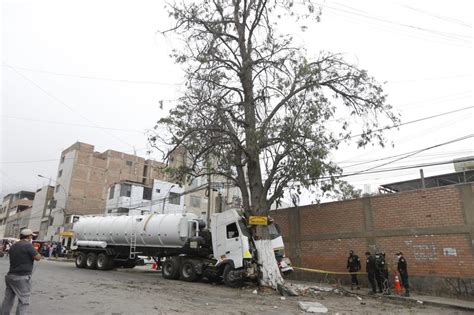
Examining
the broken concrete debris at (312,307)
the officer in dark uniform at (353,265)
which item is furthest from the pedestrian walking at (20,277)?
the officer in dark uniform at (353,265)

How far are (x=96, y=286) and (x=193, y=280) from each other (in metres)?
5.05

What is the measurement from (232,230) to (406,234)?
7.30 meters

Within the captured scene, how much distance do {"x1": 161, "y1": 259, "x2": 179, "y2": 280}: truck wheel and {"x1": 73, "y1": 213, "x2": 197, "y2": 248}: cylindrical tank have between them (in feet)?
2.59

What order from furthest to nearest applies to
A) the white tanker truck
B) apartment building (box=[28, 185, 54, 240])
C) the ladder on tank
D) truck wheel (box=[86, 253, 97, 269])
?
1. apartment building (box=[28, 185, 54, 240])
2. truck wheel (box=[86, 253, 97, 269])
3. the ladder on tank
4. the white tanker truck

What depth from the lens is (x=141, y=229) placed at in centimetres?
1928

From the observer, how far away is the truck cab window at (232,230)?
50.8 ft

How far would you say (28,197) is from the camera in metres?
82.4

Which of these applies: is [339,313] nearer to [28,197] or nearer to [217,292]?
[217,292]

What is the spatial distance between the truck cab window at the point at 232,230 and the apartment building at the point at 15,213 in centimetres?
6420

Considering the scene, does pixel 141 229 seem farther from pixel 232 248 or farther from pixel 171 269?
pixel 232 248

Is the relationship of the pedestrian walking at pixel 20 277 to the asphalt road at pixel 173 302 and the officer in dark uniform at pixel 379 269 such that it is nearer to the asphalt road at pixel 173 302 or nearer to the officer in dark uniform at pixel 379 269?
the asphalt road at pixel 173 302

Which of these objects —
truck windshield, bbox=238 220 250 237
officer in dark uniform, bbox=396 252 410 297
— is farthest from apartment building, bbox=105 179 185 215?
officer in dark uniform, bbox=396 252 410 297

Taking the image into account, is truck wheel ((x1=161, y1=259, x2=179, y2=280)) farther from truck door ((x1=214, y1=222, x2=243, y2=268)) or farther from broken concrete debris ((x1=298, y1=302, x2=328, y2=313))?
broken concrete debris ((x1=298, y1=302, x2=328, y2=313))

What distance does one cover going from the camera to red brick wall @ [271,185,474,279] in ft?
43.9
